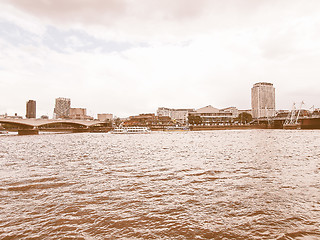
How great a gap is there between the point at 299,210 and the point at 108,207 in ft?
21.3

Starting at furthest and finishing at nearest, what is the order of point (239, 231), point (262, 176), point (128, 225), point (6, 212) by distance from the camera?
point (262, 176) < point (6, 212) < point (128, 225) < point (239, 231)

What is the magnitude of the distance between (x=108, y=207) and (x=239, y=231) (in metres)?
4.51

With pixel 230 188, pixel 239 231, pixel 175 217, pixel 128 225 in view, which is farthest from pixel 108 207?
pixel 230 188

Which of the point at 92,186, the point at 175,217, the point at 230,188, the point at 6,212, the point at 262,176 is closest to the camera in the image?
the point at 175,217

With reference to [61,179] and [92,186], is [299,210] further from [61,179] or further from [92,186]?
[61,179]

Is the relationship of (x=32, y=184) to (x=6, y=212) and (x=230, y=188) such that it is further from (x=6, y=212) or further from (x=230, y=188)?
(x=230, y=188)

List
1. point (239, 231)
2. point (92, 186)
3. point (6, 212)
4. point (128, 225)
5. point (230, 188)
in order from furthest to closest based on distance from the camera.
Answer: point (92, 186) < point (230, 188) < point (6, 212) < point (128, 225) < point (239, 231)

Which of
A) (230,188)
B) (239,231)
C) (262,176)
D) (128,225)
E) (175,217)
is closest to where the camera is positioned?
(239,231)

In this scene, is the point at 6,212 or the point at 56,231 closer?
the point at 56,231

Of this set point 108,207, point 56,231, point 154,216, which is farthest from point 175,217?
point 56,231

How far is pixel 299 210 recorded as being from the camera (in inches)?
300

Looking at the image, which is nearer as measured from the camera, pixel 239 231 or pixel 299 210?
pixel 239 231

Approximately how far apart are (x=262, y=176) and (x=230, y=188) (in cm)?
337

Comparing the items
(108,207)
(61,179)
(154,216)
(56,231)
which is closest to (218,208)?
(154,216)
